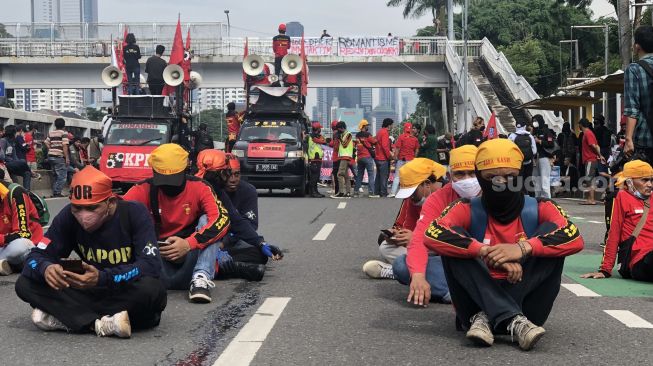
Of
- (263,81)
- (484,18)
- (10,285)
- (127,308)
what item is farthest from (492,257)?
(484,18)

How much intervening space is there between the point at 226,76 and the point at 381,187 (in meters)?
31.8

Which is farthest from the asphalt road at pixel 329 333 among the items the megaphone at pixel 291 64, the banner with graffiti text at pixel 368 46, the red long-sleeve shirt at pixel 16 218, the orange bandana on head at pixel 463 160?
the banner with graffiti text at pixel 368 46

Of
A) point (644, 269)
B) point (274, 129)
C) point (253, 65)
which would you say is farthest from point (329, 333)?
point (253, 65)

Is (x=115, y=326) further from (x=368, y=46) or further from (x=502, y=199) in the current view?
(x=368, y=46)

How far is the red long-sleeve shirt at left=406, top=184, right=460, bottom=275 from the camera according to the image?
668 centimetres

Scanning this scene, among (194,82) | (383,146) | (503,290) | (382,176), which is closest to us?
(503,290)

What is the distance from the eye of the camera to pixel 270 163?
25.4 meters

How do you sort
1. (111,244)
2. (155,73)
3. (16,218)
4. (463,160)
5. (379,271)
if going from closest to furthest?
1. (111,244)
2. (463,160)
3. (379,271)
4. (16,218)
5. (155,73)

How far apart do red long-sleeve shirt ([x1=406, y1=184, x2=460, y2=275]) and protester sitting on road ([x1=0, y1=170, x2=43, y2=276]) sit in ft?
14.0

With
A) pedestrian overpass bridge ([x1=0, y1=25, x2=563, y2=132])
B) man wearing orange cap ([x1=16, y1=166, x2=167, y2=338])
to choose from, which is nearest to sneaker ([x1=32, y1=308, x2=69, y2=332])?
man wearing orange cap ([x1=16, y1=166, x2=167, y2=338])

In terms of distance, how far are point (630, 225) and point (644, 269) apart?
0.47 metres

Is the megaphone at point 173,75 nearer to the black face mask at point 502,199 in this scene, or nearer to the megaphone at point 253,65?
the megaphone at point 253,65

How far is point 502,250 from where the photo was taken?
5.68 m

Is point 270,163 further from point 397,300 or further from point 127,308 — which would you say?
point 127,308
